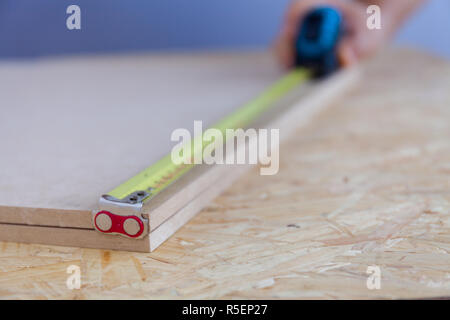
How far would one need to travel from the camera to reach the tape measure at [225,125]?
803mm

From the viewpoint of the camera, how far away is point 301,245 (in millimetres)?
837

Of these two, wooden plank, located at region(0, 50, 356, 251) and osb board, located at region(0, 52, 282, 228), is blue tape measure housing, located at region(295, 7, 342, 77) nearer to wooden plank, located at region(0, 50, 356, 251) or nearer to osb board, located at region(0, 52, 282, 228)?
osb board, located at region(0, 52, 282, 228)

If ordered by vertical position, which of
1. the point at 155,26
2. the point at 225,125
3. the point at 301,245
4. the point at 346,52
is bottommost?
the point at 301,245

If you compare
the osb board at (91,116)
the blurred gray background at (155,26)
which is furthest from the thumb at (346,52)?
the blurred gray background at (155,26)

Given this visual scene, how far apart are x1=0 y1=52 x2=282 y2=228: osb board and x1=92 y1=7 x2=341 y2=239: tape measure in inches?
1.9

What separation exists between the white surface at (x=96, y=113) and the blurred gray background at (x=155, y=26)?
1.93 ft

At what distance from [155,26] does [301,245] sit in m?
2.79

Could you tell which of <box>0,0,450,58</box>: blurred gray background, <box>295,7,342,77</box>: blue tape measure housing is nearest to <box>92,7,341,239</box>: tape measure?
<box>295,7,342,77</box>: blue tape measure housing

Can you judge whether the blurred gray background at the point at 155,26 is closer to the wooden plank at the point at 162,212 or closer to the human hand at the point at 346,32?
the human hand at the point at 346,32

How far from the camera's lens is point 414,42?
3.82m

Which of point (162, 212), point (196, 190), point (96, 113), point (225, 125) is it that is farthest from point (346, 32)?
point (162, 212)

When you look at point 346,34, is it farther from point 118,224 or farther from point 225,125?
point 118,224

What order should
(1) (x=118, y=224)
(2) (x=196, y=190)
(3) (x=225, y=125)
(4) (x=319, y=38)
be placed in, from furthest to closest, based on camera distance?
1. (4) (x=319, y=38)
2. (3) (x=225, y=125)
3. (2) (x=196, y=190)
4. (1) (x=118, y=224)
